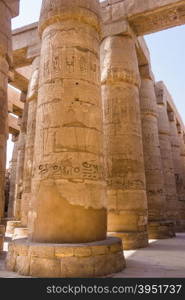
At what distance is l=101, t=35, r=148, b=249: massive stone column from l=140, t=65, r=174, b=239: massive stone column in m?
2.63

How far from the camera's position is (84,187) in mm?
3896

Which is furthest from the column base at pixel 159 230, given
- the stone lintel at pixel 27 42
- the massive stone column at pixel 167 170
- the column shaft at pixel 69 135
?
the stone lintel at pixel 27 42

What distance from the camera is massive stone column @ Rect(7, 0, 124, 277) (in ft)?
11.3

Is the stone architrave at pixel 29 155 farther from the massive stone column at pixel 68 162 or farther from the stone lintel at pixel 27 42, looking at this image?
the massive stone column at pixel 68 162

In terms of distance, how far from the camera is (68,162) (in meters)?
3.91

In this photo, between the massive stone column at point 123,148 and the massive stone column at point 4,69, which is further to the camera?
the massive stone column at point 123,148

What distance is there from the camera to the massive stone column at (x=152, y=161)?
363 inches

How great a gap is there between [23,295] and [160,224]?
22.4ft

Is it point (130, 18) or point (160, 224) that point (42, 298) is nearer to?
point (160, 224)

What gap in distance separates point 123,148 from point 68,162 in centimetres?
307

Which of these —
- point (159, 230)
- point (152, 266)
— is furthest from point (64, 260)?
point (159, 230)

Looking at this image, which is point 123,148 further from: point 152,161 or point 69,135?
point 152,161

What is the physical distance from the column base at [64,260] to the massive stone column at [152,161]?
18.3ft

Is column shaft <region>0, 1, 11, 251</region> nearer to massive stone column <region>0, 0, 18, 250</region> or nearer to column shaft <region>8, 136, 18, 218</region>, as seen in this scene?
massive stone column <region>0, 0, 18, 250</region>
